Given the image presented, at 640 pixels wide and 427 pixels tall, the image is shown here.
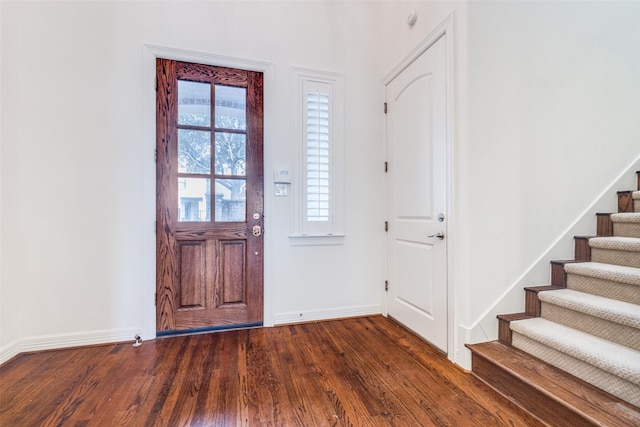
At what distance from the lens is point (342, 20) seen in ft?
8.73

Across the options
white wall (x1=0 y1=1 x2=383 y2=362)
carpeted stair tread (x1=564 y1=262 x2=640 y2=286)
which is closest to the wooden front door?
white wall (x1=0 y1=1 x2=383 y2=362)

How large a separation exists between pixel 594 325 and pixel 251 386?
1970 mm

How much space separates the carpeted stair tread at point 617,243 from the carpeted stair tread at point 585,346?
25.6 inches

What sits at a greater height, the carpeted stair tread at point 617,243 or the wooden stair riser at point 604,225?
the wooden stair riser at point 604,225

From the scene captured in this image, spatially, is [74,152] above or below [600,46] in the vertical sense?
below

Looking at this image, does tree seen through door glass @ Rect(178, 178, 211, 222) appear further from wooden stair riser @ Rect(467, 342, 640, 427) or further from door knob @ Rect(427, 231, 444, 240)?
wooden stair riser @ Rect(467, 342, 640, 427)

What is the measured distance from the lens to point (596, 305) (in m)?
1.51

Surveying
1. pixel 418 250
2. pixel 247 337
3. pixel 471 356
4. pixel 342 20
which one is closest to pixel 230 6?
pixel 342 20

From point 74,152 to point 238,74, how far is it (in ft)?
4.68

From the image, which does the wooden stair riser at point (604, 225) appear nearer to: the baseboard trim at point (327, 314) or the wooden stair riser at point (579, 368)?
the wooden stair riser at point (579, 368)

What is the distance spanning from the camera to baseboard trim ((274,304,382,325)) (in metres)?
2.49

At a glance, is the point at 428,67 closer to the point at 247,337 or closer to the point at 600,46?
the point at 600,46

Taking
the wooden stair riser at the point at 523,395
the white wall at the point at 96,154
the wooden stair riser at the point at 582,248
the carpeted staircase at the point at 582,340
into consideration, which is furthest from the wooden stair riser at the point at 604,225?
the white wall at the point at 96,154

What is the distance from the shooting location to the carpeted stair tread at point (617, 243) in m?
1.68
